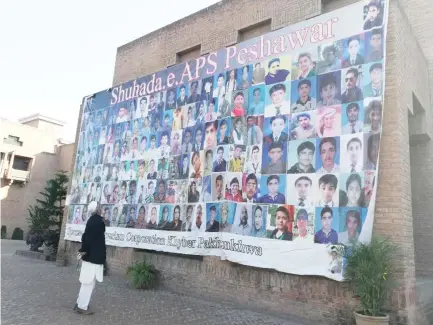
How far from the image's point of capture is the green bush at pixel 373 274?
546 centimetres

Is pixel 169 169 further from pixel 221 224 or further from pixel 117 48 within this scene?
pixel 117 48

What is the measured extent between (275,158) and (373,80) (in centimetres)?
243

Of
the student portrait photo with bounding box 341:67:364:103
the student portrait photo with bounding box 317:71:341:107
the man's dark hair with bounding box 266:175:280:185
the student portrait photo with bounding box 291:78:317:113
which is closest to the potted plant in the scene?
the man's dark hair with bounding box 266:175:280:185

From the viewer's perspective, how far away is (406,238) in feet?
19.7

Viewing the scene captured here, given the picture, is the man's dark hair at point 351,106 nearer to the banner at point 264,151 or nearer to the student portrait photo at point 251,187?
the banner at point 264,151

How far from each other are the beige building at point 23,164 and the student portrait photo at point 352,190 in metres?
27.8

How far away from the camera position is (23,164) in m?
30.8

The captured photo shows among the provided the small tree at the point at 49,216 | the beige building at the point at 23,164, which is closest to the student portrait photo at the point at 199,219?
the small tree at the point at 49,216

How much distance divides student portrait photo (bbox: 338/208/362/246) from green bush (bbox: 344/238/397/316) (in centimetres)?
31

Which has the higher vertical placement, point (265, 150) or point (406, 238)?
point (265, 150)

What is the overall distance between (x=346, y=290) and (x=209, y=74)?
626 cm

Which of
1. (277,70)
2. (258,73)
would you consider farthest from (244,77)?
(277,70)

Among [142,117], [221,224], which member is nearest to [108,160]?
[142,117]

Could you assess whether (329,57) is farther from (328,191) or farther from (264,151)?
(328,191)
